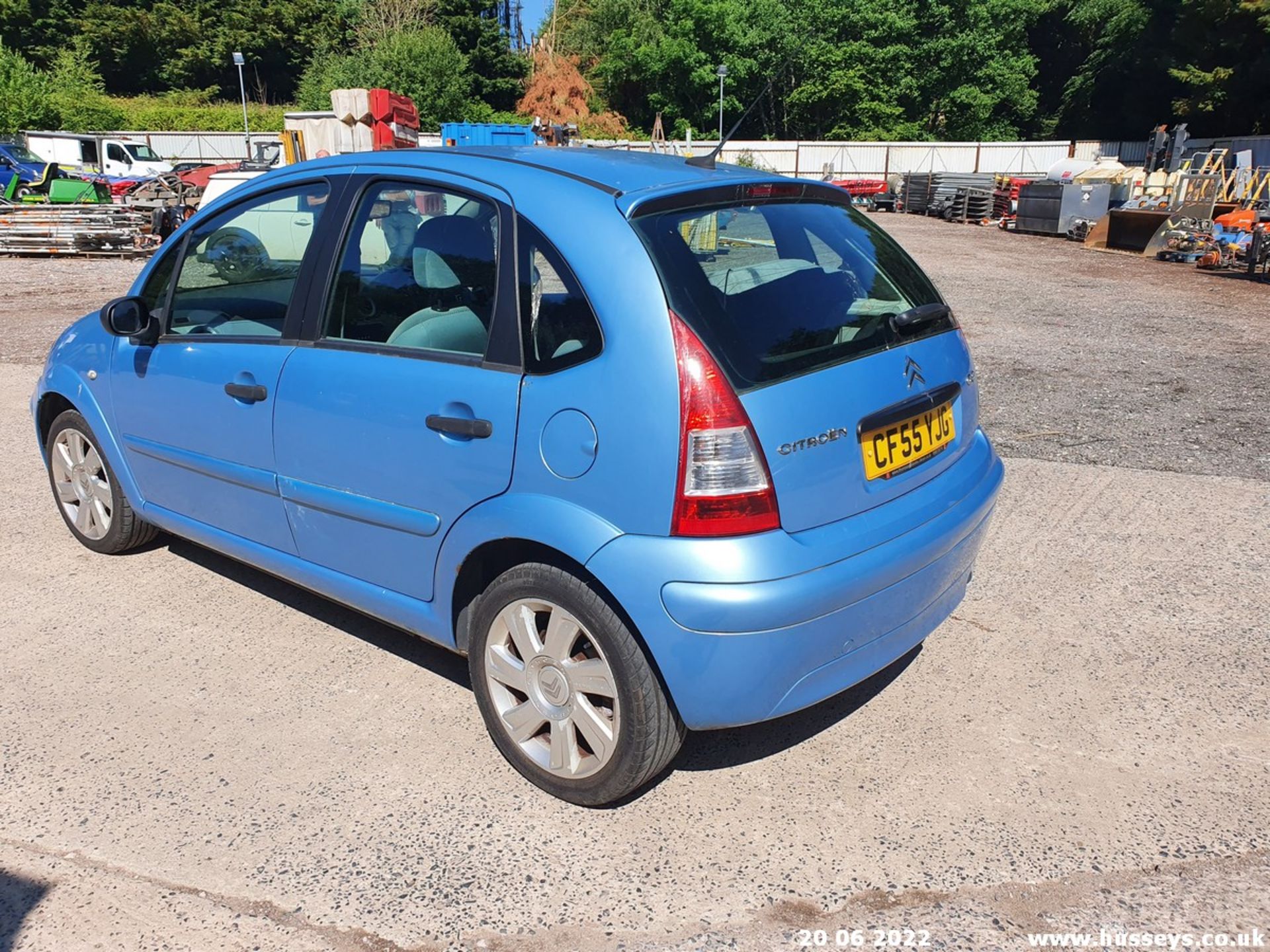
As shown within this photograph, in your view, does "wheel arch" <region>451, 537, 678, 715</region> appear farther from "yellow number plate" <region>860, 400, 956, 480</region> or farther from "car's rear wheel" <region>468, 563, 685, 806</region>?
"yellow number plate" <region>860, 400, 956, 480</region>

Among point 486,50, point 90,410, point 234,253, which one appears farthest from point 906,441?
point 486,50

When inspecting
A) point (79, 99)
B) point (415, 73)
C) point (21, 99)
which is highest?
point (415, 73)

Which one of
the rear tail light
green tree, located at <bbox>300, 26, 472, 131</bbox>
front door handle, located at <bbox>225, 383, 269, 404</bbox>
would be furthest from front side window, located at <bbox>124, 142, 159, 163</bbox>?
the rear tail light

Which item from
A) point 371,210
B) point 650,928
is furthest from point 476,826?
point 371,210

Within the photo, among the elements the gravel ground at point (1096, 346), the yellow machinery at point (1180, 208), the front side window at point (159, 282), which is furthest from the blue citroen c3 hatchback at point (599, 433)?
the yellow machinery at point (1180, 208)

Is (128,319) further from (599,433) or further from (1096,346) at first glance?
(1096,346)

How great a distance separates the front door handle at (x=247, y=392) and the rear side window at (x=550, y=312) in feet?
3.71

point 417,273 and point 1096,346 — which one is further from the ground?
point 417,273

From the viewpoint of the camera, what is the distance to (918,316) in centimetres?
300

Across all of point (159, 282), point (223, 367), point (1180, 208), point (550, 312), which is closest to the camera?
point (550, 312)

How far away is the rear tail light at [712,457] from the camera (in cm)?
237

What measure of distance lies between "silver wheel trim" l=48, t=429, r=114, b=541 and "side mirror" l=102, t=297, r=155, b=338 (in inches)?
30.4

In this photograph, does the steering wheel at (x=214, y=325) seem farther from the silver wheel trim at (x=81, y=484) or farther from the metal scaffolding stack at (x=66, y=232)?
the metal scaffolding stack at (x=66, y=232)

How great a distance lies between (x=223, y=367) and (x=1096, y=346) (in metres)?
8.79
